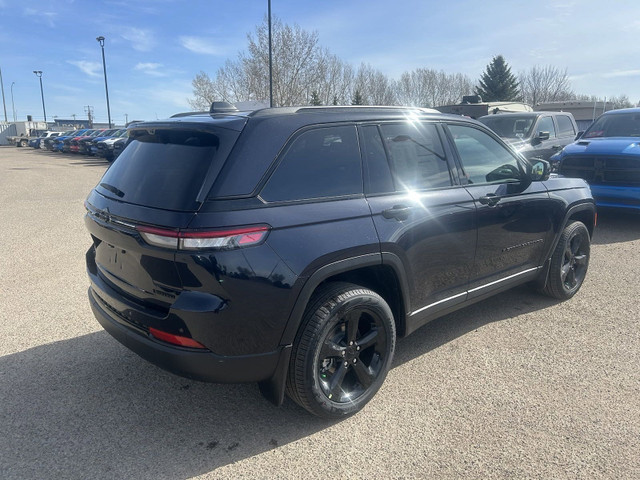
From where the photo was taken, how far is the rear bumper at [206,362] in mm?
2547

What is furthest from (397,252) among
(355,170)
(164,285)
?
(164,285)

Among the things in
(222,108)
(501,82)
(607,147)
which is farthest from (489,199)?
(501,82)

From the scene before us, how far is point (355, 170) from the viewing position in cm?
305

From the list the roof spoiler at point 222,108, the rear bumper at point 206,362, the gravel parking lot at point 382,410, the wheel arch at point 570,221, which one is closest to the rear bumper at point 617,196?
the wheel arch at point 570,221

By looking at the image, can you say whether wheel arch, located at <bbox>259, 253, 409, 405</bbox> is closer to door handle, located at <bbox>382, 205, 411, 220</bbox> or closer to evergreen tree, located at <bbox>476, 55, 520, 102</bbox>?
door handle, located at <bbox>382, 205, 411, 220</bbox>

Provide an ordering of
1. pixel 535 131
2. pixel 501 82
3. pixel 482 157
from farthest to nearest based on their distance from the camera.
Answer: pixel 501 82
pixel 535 131
pixel 482 157

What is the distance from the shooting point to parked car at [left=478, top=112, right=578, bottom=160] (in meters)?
10.8

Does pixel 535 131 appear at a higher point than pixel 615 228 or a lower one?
higher

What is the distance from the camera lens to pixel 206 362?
255 cm

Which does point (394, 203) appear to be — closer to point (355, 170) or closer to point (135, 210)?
point (355, 170)

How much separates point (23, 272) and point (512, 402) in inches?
214

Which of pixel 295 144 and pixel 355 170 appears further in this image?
pixel 355 170

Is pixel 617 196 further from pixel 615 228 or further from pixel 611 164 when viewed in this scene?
pixel 615 228

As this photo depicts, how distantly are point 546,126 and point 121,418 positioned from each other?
37.7ft
